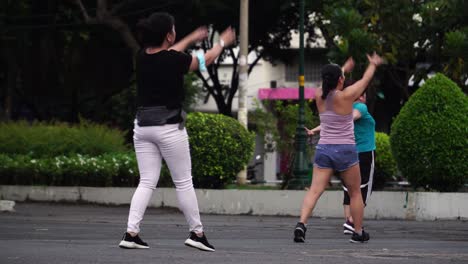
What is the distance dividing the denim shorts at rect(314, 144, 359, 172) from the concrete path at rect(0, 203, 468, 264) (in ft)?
2.42

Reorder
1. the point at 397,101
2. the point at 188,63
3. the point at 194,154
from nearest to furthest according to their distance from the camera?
the point at 188,63
the point at 194,154
the point at 397,101

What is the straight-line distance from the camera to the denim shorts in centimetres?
1115

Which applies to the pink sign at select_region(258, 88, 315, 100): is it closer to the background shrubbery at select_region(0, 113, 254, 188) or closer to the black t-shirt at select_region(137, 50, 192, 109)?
the background shrubbery at select_region(0, 113, 254, 188)

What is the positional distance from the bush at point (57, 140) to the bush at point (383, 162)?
480 cm

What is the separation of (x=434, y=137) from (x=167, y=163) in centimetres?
860

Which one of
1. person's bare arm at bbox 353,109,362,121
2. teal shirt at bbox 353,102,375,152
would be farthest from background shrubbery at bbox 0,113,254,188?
person's bare arm at bbox 353,109,362,121

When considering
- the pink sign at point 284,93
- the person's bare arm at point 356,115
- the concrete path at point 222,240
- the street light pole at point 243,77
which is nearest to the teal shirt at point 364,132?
the person's bare arm at point 356,115

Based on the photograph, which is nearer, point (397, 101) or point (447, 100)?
point (447, 100)

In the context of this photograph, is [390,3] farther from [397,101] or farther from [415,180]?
[397,101]

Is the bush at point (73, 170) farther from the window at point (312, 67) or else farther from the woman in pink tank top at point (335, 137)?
the window at point (312, 67)

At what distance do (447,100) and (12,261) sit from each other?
1052 cm

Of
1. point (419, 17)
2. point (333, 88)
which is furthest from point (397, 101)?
point (333, 88)

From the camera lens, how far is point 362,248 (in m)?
10.2

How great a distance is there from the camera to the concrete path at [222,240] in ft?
27.9
